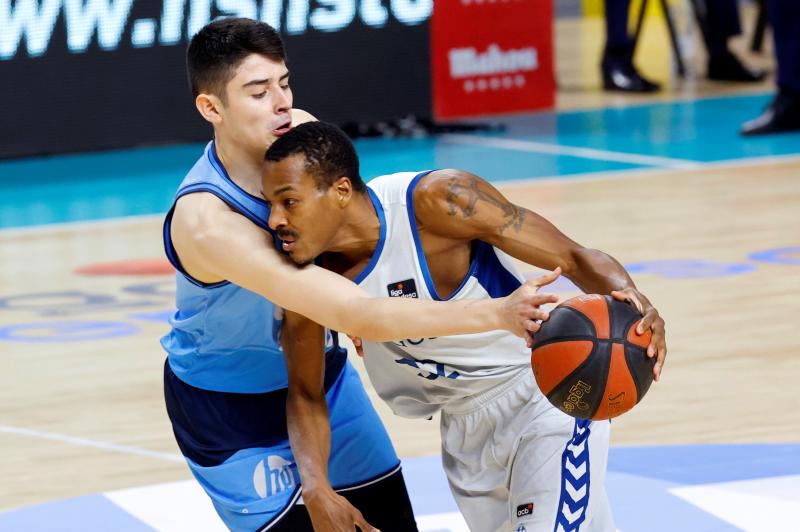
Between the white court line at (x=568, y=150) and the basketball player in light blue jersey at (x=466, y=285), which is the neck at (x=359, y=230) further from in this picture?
the white court line at (x=568, y=150)

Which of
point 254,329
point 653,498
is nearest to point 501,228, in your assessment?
point 254,329

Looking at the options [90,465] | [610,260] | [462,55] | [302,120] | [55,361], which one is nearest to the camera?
[610,260]

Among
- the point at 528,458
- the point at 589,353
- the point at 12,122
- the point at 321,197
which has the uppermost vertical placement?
the point at 321,197

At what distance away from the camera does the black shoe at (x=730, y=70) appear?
1472cm

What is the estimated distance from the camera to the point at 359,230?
11.9 ft

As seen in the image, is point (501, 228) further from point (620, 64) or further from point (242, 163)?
point (620, 64)

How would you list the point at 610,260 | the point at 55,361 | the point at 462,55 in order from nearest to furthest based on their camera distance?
1. the point at 610,260
2. the point at 55,361
3. the point at 462,55

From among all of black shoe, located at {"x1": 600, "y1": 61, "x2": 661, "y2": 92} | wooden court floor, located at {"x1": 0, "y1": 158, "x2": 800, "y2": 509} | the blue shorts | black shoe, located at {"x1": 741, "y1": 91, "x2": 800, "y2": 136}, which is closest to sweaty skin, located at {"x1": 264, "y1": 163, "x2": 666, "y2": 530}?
the blue shorts

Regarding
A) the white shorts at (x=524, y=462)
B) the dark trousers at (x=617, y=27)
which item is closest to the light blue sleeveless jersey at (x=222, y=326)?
the white shorts at (x=524, y=462)

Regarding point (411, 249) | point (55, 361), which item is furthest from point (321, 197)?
point (55, 361)

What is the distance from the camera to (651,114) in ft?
42.7

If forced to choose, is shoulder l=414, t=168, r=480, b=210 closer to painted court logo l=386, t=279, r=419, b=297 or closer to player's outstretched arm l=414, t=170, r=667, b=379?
player's outstretched arm l=414, t=170, r=667, b=379

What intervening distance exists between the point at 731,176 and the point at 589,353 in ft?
23.3

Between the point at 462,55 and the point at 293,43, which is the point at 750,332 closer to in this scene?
the point at 293,43
